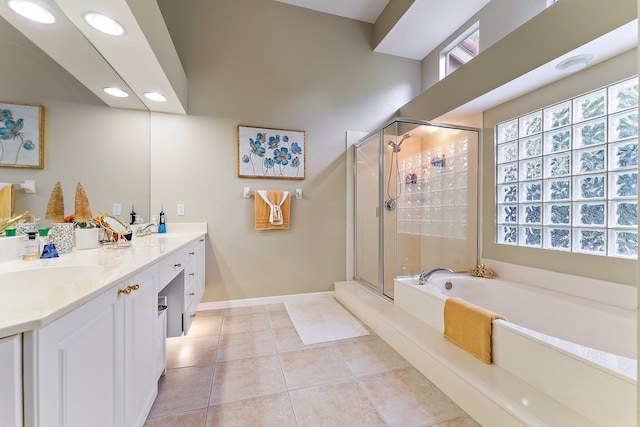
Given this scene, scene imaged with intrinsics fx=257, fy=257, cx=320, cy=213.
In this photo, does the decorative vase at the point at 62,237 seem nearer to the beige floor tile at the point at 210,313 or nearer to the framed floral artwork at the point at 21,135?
the framed floral artwork at the point at 21,135

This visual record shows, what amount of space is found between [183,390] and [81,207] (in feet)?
4.22

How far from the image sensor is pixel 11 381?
1.62 feet

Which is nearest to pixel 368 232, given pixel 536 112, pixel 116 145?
pixel 536 112

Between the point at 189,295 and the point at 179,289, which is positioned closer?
the point at 179,289

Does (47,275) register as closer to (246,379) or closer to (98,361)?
(98,361)

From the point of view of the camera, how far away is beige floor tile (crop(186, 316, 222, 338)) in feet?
7.15

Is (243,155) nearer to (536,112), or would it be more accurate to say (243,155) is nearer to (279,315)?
(279,315)

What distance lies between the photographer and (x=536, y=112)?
2.14m

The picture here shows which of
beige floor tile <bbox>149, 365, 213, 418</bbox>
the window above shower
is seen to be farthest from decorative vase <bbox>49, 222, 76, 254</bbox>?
the window above shower

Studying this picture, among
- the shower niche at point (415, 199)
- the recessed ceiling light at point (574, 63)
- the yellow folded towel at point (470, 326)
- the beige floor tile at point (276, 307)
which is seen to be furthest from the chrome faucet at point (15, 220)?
the recessed ceiling light at point (574, 63)

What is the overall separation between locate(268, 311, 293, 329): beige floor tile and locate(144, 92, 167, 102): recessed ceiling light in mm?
2276

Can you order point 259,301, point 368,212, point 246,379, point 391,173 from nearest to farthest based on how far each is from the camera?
point 246,379 → point 391,173 → point 259,301 → point 368,212

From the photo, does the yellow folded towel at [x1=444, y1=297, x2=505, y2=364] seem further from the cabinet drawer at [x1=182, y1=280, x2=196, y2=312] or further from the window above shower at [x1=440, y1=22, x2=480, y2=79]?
the window above shower at [x1=440, y1=22, x2=480, y2=79]

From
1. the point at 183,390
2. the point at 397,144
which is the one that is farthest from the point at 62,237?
the point at 397,144
